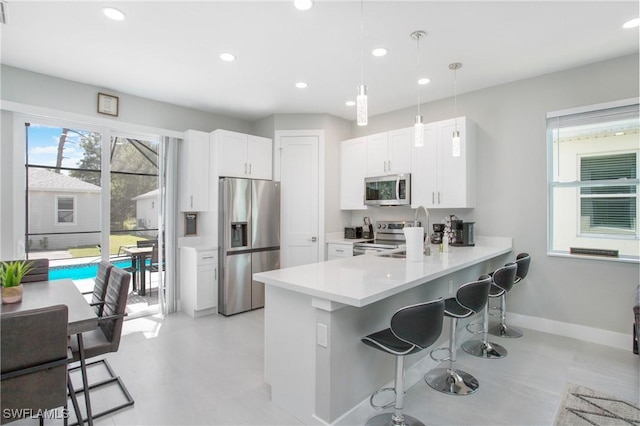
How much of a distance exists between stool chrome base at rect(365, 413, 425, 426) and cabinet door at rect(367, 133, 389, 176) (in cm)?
317

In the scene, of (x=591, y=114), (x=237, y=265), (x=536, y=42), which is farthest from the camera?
(x=237, y=265)

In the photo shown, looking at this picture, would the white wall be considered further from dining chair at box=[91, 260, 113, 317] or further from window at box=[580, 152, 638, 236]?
dining chair at box=[91, 260, 113, 317]

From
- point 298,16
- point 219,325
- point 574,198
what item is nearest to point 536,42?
point 574,198

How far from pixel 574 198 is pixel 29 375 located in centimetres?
470

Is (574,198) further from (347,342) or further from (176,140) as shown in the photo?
(176,140)

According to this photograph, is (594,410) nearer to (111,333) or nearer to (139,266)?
(111,333)

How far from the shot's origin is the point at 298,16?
8.09 ft

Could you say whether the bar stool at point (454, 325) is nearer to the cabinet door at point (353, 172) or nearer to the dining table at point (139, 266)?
the cabinet door at point (353, 172)

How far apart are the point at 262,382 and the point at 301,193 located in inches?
114

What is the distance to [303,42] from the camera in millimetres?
2846

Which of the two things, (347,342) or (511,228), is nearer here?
(347,342)

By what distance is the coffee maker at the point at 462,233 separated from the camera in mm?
3793

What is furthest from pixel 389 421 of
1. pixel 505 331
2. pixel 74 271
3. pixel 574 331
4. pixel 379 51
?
pixel 74 271

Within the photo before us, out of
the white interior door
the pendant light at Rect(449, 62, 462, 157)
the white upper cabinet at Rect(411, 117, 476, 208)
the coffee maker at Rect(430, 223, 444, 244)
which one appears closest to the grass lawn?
the white interior door
